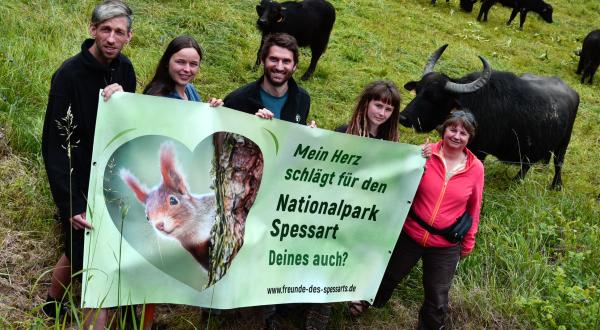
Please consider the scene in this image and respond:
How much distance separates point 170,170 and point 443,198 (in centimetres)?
172

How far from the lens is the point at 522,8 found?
17188 mm

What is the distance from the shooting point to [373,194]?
11.3 feet

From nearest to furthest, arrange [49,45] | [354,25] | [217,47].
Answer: [49,45]
[217,47]
[354,25]

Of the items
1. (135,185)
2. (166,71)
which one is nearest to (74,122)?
(135,185)

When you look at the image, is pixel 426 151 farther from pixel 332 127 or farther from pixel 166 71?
pixel 332 127

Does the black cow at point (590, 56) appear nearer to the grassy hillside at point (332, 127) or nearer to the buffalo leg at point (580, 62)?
the buffalo leg at point (580, 62)

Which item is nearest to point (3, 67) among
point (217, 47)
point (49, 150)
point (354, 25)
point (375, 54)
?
point (49, 150)

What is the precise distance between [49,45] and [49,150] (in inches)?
148

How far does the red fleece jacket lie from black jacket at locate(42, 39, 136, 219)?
2038 millimetres

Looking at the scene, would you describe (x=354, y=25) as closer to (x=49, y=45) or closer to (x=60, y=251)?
(x=49, y=45)

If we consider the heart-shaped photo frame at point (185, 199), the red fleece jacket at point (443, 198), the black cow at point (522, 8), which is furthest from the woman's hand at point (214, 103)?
the black cow at point (522, 8)

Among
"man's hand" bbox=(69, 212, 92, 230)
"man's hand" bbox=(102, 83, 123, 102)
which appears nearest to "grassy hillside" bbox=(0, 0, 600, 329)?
"man's hand" bbox=(69, 212, 92, 230)

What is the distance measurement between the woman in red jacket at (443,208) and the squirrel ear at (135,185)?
1.75 metres

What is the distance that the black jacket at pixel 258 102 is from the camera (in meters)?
3.25
